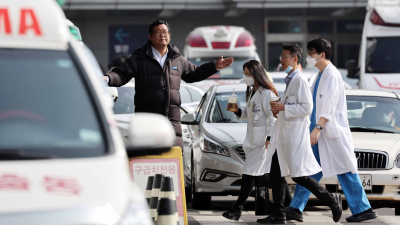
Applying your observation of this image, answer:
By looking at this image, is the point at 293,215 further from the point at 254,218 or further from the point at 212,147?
the point at 212,147

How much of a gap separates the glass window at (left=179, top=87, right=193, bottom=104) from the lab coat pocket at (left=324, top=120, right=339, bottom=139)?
547cm

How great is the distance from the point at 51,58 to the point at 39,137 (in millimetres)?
468

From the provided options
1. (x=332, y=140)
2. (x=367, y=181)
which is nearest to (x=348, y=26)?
(x=367, y=181)

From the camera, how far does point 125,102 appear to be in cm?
983

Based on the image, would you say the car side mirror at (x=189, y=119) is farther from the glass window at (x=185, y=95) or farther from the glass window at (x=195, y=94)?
the glass window at (x=195, y=94)

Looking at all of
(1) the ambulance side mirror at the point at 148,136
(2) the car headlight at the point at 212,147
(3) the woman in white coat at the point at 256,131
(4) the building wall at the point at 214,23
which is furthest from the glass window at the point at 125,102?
(4) the building wall at the point at 214,23

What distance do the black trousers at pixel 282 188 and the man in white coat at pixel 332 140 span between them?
0.21 m

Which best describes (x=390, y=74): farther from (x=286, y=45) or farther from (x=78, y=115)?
(x=78, y=115)

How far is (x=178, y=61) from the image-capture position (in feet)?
21.5

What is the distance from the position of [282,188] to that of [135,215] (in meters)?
3.94

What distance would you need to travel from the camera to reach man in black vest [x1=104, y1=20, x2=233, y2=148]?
21.1ft

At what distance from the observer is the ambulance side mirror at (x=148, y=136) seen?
328cm

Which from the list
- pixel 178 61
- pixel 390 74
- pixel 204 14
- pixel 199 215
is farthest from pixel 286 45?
pixel 204 14

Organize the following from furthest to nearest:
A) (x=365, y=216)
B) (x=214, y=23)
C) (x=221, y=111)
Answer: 1. (x=214, y=23)
2. (x=221, y=111)
3. (x=365, y=216)
